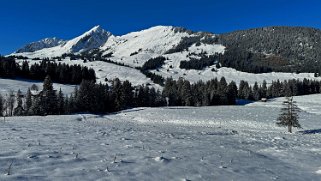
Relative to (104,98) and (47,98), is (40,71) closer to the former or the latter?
(104,98)

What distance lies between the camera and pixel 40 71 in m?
173

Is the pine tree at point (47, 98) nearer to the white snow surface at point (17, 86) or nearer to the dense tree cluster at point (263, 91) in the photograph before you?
the white snow surface at point (17, 86)

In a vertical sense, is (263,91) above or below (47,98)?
A: above

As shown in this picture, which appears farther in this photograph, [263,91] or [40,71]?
[263,91]

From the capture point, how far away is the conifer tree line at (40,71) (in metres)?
162

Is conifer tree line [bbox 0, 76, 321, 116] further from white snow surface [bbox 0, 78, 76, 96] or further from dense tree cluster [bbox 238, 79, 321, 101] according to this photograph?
white snow surface [bbox 0, 78, 76, 96]

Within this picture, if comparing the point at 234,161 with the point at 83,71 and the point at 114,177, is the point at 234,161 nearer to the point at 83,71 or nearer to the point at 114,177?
the point at 114,177

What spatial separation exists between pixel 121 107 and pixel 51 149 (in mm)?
89202

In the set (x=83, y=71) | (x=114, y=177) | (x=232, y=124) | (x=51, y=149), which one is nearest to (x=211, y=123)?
(x=232, y=124)

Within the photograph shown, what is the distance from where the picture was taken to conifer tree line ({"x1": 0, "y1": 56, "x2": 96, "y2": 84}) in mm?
162000

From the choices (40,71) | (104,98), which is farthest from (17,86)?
(104,98)

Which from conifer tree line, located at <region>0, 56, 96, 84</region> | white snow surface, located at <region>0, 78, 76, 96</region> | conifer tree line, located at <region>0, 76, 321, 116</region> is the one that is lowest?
conifer tree line, located at <region>0, 76, 321, 116</region>

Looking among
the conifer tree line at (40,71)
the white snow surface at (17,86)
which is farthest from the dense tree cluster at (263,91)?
the conifer tree line at (40,71)

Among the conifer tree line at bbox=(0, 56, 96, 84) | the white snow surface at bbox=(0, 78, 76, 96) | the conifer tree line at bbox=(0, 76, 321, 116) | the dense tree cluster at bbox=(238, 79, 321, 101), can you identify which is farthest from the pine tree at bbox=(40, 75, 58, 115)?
the dense tree cluster at bbox=(238, 79, 321, 101)
